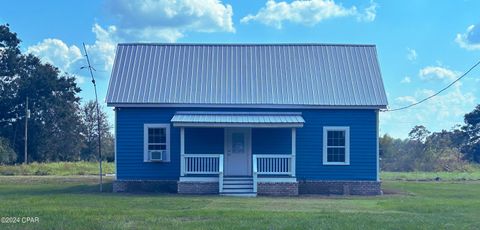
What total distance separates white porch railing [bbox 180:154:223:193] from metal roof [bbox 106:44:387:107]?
2069mm

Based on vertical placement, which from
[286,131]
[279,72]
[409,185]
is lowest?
[409,185]

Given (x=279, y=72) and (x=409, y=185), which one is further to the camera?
(x=409, y=185)

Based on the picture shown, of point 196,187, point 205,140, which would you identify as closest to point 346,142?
point 205,140

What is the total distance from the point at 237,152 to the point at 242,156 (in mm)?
237

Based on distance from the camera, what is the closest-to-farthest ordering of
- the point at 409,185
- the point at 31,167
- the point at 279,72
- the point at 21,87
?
1. the point at 279,72
2. the point at 409,185
3. the point at 31,167
4. the point at 21,87

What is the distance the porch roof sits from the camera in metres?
24.1

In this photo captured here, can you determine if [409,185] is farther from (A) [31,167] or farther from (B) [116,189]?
(A) [31,167]

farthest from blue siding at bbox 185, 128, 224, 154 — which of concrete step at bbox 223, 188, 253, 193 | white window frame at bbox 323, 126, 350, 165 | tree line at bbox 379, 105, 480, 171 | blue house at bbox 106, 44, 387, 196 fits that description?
tree line at bbox 379, 105, 480, 171

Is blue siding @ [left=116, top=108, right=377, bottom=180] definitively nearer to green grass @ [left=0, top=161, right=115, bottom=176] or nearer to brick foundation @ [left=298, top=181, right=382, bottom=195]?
brick foundation @ [left=298, top=181, right=382, bottom=195]

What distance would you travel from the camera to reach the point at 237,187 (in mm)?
24156

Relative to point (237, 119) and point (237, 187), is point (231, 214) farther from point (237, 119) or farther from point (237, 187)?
point (237, 119)

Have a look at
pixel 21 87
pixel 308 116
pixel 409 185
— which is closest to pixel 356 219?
pixel 308 116

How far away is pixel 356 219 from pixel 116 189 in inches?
496

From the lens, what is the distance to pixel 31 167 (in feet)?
141
